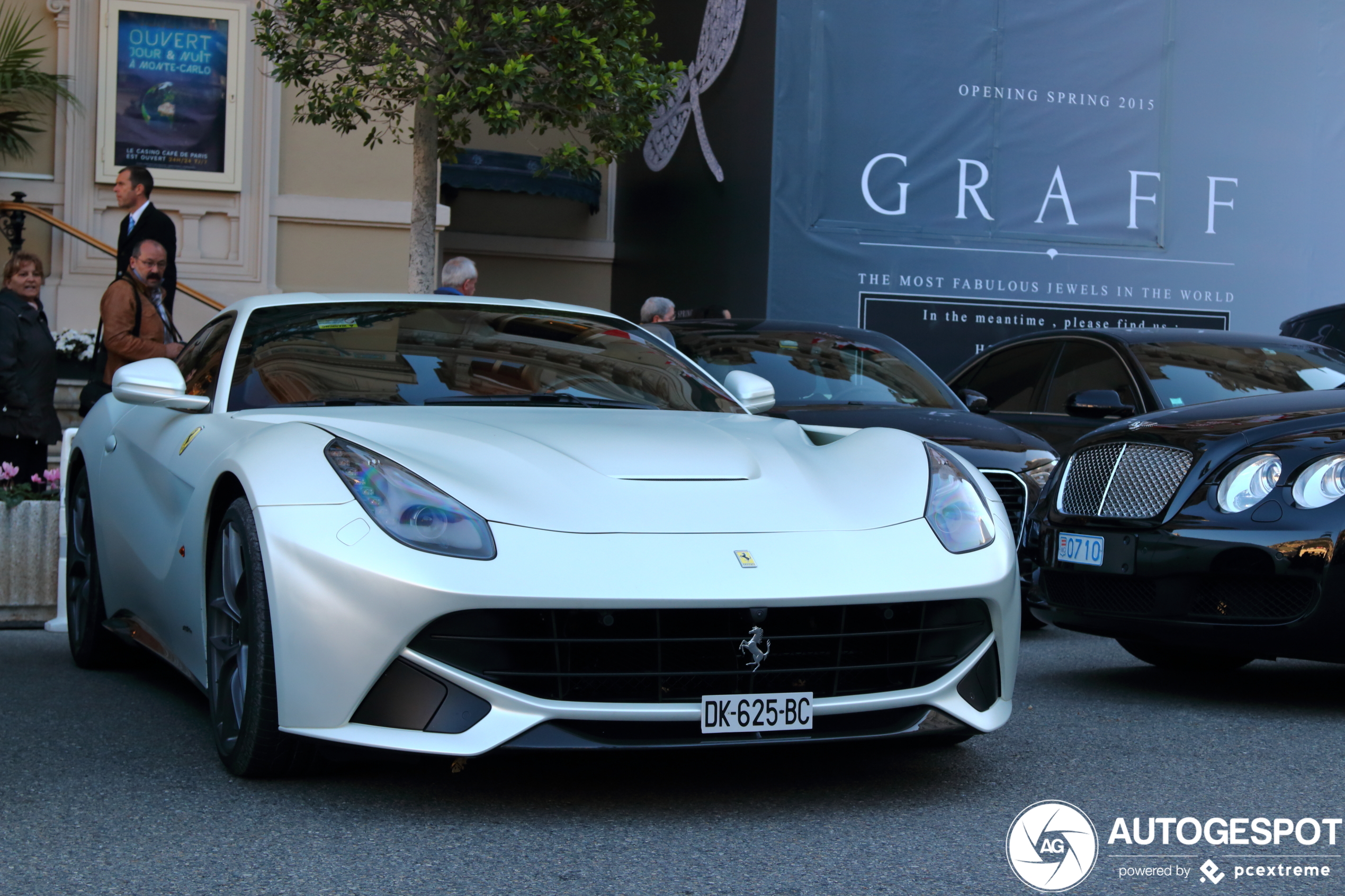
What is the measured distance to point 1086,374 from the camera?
317 inches

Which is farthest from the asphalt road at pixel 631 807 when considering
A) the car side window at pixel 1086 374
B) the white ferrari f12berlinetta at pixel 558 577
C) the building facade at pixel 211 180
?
the building facade at pixel 211 180

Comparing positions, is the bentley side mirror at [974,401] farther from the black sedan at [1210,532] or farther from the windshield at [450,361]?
the windshield at [450,361]

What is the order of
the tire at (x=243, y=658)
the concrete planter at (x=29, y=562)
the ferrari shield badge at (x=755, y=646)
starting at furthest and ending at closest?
the concrete planter at (x=29, y=562), the tire at (x=243, y=658), the ferrari shield badge at (x=755, y=646)

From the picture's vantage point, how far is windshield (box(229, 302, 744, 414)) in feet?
14.2

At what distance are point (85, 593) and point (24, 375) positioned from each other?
306 cm

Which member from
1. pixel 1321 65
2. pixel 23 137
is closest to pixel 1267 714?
pixel 23 137

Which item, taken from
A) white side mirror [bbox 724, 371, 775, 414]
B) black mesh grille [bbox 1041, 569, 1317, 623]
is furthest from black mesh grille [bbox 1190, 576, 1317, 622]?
white side mirror [bbox 724, 371, 775, 414]

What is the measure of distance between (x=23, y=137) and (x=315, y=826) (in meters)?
11.2

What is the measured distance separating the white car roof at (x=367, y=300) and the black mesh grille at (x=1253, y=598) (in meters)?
2.01

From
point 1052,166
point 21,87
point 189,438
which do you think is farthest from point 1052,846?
point 1052,166

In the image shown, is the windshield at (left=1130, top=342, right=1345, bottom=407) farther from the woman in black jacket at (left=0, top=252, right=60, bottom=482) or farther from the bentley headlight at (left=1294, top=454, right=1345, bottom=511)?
the woman in black jacket at (left=0, top=252, right=60, bottom=482)

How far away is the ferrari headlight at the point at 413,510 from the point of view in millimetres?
3293

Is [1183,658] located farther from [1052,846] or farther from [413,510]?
[413,510]

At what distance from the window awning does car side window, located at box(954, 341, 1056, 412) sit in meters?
9.24
